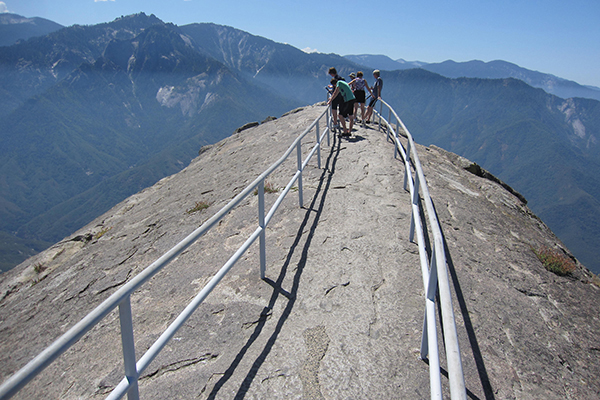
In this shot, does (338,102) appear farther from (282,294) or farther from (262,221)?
(282,294)

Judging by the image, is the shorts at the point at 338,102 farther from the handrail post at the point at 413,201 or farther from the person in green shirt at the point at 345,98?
the handrail post at the point at 413,201

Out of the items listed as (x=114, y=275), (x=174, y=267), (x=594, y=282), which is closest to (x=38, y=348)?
(x=114, y=275)

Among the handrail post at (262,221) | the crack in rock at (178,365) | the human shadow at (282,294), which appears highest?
the handrail post at (262,221)

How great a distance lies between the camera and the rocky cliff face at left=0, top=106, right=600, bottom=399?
3.56 meters

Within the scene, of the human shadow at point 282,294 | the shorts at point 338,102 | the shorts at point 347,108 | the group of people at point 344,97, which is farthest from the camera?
the shorts at point 338,102

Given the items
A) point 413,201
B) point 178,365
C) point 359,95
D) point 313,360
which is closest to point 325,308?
point 313,360

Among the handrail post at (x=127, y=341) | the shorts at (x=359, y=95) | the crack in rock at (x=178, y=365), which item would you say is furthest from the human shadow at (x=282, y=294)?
the shorts at (x=359, y=95)

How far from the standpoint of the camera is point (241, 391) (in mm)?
3332

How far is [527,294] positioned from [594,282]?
2.26 metres

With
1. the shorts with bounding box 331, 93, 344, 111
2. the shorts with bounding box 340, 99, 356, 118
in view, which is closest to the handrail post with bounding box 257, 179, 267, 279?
the shorts with bounding box 340, 99, 356, 118

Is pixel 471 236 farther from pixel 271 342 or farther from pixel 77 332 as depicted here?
pixel 77 332

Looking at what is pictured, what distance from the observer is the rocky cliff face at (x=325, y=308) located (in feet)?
11.7

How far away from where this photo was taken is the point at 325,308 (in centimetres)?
452

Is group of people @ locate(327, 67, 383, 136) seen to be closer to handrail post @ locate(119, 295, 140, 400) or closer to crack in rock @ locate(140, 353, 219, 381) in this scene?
crack in rock @ locate(140, 353, 219, 381)
